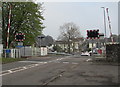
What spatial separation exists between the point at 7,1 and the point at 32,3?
4.40 m

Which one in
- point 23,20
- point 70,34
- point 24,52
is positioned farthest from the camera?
point 70,34

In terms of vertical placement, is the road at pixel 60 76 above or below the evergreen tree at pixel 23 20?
below

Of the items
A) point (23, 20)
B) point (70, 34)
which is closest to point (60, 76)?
point (23, 20)

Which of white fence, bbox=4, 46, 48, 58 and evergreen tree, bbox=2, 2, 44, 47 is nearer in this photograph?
white fence, bbox=4, 46, 48, 58

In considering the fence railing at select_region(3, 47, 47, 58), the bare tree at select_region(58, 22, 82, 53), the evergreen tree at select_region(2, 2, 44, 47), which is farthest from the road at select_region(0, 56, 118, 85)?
the bare tree at select_region(58, 22, 82, 53)

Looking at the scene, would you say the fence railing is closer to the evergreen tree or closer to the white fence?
the white fence

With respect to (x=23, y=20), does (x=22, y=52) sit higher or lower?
lower

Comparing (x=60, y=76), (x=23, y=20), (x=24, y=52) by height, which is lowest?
(x=60, y=76)

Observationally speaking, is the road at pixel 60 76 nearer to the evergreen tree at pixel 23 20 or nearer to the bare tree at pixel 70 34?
the evergreen tree at pixel 23 20

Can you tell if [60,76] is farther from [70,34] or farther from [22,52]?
[70,34]

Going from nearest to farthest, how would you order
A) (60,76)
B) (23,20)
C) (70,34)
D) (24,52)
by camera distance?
(60,76) < (23,20) < (24,52) < (70,34)

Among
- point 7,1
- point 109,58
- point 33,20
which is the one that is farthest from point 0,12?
point 109,58

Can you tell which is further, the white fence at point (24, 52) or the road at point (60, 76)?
the white fence at point (24, 52)

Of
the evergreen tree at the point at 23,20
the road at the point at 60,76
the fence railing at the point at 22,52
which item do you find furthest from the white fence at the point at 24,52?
the road at the point at 60,76
